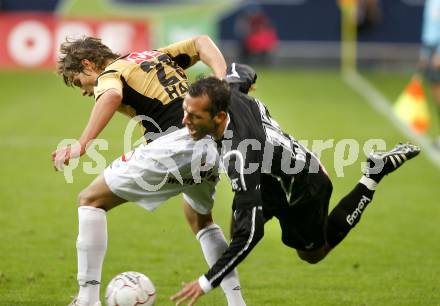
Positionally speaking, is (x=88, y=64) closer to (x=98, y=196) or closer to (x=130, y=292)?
(x=98, y=196)

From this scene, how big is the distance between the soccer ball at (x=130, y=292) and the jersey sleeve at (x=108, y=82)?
46.7 inches

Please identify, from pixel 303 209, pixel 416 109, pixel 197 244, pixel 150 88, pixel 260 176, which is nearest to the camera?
pixel 260 176

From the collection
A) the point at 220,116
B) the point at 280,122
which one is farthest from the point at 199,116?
the point at 280,122

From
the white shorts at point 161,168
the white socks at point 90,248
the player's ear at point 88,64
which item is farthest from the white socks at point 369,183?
the player's ear at point 88,64

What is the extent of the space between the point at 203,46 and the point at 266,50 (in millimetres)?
17799

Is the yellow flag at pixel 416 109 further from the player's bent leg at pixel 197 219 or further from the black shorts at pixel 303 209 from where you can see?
the player's bent leg at pixel 197 219

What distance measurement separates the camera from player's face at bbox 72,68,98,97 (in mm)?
6188

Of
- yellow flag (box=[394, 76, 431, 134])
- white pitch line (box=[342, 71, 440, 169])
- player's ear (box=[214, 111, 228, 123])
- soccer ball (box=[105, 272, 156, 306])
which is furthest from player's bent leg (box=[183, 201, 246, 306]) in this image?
yellow flag (box=[394, 76, 431, 134])

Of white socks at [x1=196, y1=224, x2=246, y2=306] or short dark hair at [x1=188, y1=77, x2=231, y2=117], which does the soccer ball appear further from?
short dark hair at [x1=188, y1=77, x2=231, y2=117]

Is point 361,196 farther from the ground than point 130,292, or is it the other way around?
point 130,292

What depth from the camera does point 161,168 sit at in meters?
→ 5.88

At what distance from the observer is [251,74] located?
6098mm

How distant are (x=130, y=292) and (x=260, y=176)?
111cm

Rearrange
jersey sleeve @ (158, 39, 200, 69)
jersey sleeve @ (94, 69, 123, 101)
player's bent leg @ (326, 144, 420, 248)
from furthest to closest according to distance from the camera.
A: player's bent leg @ (326, 144, 420, 248)
jersey sleeve @ (158, 39, 200, 69)
jersey sleeve @ (94, 69, 123, 101)
